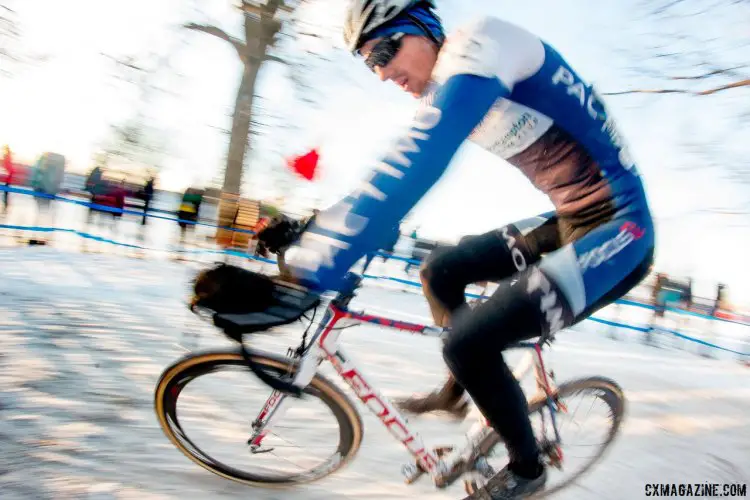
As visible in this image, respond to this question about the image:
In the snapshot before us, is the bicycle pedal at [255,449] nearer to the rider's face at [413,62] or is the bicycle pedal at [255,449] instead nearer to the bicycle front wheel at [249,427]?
the bicycle front wheel at [249,427]

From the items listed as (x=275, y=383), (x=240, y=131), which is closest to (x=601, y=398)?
(x=275, y=383)

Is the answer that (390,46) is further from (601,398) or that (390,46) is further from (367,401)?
(601,398)

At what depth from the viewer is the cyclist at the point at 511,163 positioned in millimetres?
1124

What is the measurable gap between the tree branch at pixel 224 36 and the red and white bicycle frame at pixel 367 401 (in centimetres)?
1045

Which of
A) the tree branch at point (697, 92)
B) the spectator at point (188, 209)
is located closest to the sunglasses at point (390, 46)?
the tree branch at point (697, 92)

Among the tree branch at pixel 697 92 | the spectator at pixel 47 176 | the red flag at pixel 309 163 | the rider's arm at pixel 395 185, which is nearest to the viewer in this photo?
the rider's arm at pixel 395 185

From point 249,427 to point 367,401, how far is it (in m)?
0.77

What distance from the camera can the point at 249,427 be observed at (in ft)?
7.33

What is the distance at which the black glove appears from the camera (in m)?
1.41

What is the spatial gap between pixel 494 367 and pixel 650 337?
932 centimetres

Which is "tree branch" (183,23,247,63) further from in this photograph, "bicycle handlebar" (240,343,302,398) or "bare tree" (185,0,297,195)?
"bicycle handlebar" (240,343,302,398)

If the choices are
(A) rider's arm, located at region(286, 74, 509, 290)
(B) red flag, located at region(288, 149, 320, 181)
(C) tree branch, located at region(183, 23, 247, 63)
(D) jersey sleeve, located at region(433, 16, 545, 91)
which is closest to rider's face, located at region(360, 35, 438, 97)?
(D) jersey sleeve, located at region(433, 16, 545, 91)

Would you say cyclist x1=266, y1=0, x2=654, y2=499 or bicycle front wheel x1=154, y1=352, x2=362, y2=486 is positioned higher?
cyclist x1=266, y1=0, x2=654, y2=499

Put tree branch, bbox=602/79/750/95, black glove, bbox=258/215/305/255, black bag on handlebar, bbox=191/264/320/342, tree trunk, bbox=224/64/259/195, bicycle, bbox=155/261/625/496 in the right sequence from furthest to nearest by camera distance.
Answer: tree trunk, bbox=224/64/259/195, tree branch, bbox=602/79/750/95, bicycle, bbox=155/261/625/496, black glove, bbox=258/215/305/255, black bag on handlebar, bbox=191/264/320/342
